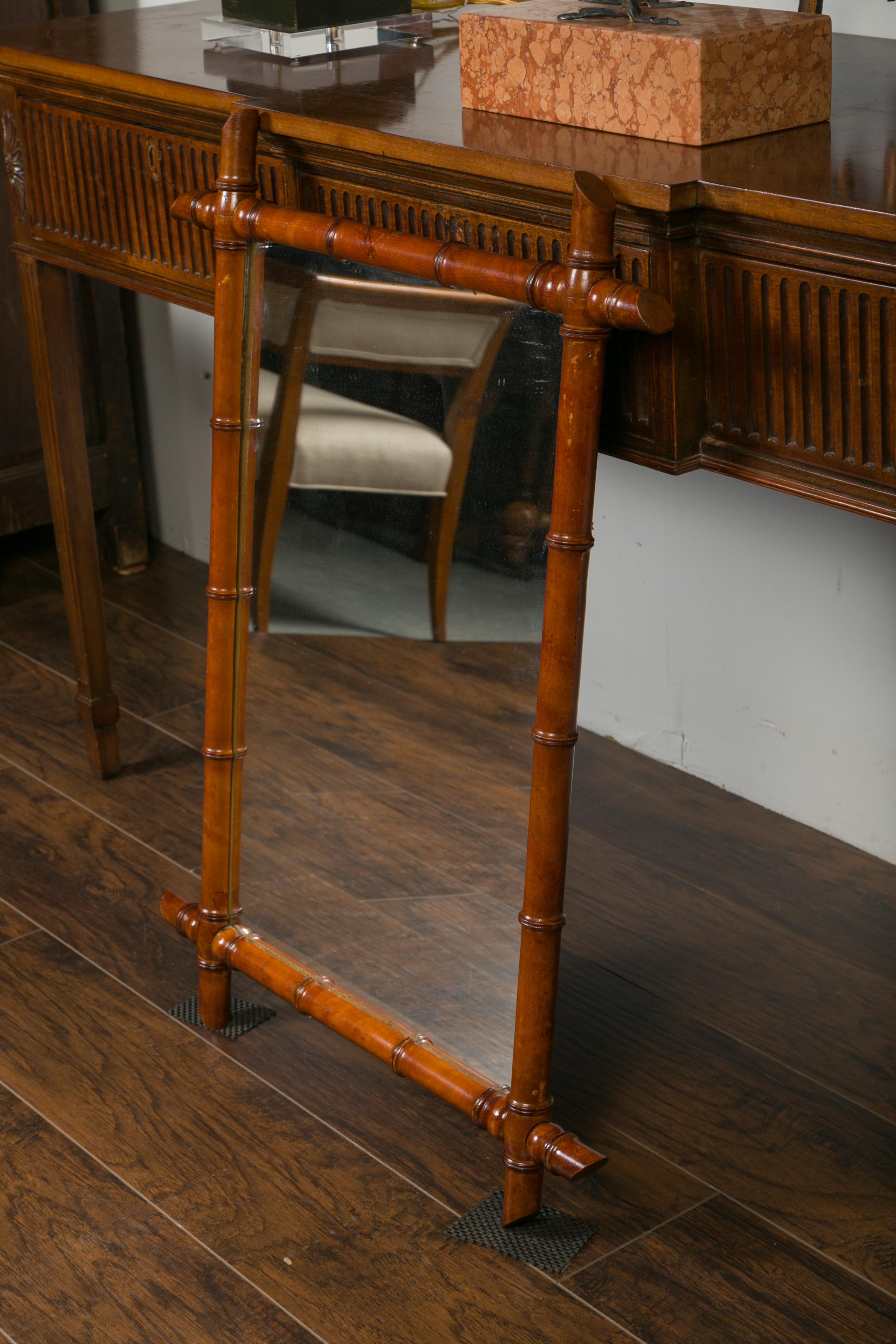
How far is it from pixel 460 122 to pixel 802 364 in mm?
429

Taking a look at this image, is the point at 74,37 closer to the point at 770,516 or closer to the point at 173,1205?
the point at 770,516

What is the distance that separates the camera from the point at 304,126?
1.42 m

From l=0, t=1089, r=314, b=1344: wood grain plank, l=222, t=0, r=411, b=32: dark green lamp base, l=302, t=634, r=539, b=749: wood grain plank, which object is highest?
l=222, t=0, r=411, b=32: dark green lamp base

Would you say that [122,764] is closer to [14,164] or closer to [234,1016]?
[234,1016]

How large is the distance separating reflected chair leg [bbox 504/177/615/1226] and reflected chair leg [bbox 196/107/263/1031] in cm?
39

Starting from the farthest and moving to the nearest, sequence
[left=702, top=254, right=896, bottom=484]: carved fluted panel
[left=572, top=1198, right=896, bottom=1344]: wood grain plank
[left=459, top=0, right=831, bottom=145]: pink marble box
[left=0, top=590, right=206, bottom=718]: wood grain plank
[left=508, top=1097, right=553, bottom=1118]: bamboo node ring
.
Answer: [left=0, top=590, right=206, bottom=718]: wood grain plank
[left=508, top=1097, right=553, bottom=1118]: bamboo node ring
[left=572, top=1198, right=896, bottom=1344]: wood grain plank
[left=459, top=0, right=831, bottom=145]: pink marble box
[left=702, top=254, right=896, bottom=484]: carved fluted panel

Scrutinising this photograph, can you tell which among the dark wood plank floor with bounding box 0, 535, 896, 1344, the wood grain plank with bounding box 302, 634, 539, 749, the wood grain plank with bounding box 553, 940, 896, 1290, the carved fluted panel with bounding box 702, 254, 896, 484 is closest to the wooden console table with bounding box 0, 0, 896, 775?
the carved fluted panel with bounding box 702, 254, 896, 484

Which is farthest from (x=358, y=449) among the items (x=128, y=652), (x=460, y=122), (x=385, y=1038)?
(x=128, y=652)

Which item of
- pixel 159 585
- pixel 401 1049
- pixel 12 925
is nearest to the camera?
pixel 401 1049

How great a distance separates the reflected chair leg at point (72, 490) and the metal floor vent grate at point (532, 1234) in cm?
104

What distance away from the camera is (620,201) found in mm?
1161

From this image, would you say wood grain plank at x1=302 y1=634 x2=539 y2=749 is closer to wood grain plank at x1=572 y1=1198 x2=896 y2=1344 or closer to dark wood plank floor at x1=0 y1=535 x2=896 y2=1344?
dark wood plank floor at x1=0 y1=535 x2=896 y2=1344

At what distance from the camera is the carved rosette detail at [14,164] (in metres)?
1.91

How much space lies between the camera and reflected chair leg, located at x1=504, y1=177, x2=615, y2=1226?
3.88 feet
